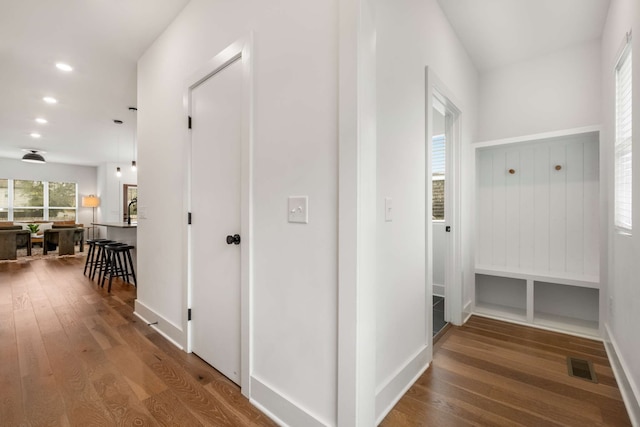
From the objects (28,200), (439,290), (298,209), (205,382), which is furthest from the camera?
(28,200)

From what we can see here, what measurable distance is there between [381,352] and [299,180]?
41.4 inches

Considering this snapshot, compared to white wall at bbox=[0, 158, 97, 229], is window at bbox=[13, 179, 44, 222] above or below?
below

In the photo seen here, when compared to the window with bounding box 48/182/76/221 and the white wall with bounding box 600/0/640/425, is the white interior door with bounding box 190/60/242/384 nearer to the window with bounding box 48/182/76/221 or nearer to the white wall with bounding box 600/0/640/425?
the white wall with bounding box 600/0/640/425

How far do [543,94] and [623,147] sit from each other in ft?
4.30

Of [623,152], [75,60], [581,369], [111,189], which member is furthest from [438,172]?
[111,189]

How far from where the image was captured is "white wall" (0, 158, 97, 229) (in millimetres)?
8336

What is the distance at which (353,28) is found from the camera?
1.24 meters

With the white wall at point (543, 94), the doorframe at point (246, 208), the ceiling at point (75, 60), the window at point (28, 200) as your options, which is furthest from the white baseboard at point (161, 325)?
the window at point (28, 200)

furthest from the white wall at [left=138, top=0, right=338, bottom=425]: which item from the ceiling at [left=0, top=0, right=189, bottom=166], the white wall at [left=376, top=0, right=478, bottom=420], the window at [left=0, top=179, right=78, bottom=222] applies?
the window at [left=0, top=179, right=78, bottom=222]

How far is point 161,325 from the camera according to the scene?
262cm

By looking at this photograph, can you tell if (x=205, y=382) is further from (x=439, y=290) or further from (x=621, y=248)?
(x=439, y=290)

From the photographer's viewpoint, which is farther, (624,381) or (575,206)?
(575,206)

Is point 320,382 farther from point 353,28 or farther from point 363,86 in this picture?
point 353,28

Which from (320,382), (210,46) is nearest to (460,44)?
Answer: (210,46)
